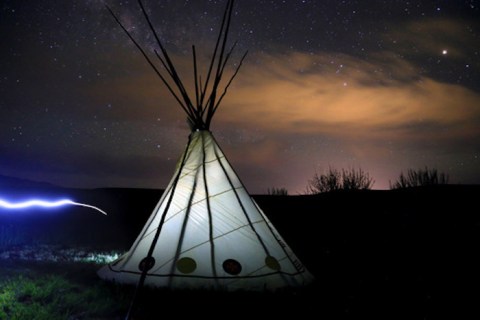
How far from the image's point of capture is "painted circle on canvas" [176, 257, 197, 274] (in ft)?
15.0

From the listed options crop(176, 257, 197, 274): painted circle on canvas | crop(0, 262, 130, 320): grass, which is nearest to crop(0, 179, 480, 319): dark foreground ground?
crop(0, 262, 130, 320): grass

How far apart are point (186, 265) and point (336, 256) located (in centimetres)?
352

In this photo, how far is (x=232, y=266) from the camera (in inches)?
183

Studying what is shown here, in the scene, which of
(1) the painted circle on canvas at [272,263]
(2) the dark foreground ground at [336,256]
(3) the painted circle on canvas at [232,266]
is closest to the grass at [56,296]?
(2) the dark foreground ground at [336,256]

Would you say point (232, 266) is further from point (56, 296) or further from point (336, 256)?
point (336, 256)

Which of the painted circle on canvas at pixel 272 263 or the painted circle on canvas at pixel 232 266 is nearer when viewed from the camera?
the painted circle on canvas at pixel 232 266

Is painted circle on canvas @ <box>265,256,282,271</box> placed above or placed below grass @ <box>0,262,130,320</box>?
above

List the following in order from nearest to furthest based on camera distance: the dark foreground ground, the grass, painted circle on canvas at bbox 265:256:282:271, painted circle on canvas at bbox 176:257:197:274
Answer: the grass → the dark foreground ground → painted circle on canvas at bbox 176:257:197:274 → painted circle on canvas at bbox 265:256:282:271

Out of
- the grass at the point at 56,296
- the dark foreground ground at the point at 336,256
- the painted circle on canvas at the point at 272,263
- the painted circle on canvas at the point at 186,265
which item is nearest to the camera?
the grass at the point at 56,296

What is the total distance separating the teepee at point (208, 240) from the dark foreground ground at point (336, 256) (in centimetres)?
23

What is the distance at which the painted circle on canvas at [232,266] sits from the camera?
15.0ft

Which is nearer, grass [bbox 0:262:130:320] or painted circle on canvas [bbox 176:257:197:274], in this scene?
grass [bbox 0:262:130:320]

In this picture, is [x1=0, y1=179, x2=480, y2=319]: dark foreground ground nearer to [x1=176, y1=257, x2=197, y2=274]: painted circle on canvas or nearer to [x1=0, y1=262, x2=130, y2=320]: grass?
[x1=0, y1=262, x2=130, y2=320]: grass

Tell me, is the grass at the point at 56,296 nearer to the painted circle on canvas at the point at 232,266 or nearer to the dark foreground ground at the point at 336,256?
the dark foreground ground at the point at 336,256
